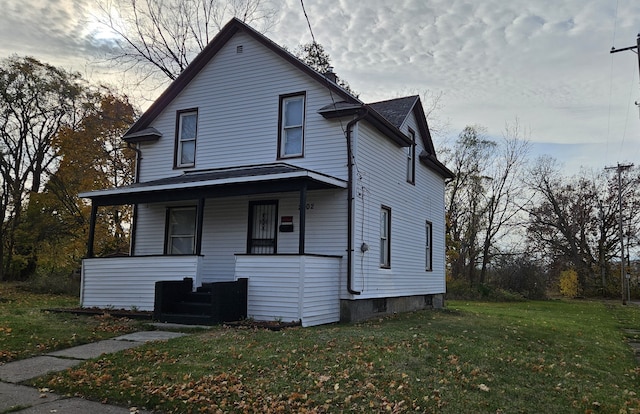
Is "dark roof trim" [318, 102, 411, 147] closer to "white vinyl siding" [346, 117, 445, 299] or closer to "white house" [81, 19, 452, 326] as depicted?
"white house" [81, 19, 452, 326]

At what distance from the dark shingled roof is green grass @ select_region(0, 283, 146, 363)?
9.32 m

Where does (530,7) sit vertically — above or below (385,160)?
above

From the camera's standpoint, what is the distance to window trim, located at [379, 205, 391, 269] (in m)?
13.7

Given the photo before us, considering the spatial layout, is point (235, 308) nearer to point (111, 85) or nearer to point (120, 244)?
point (120, 244)

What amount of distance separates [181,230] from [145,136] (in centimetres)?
310

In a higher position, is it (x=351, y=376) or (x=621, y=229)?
(x=621, y=229)

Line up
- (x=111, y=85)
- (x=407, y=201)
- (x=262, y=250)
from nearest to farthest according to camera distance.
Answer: (x=262, y=250) → (x=407, y=201) → (x=111, y=85)

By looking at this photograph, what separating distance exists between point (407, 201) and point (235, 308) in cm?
728

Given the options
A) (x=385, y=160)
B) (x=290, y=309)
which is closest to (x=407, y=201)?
(x=385, y=160)

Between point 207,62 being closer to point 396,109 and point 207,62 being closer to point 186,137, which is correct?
point 186,137

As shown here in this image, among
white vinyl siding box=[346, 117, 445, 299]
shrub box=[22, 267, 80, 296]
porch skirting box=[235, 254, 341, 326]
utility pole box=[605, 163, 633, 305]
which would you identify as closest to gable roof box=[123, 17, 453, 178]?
white vinyl siding box=[346, 117, 445, 299]

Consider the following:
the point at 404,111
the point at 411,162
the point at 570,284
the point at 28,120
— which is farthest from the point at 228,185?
the point at 570,284

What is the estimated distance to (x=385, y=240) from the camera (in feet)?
45.8

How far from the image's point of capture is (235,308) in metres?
10.5
